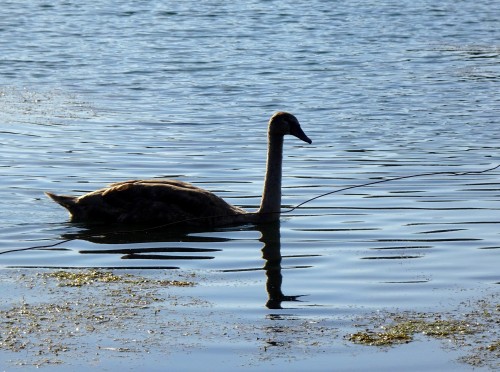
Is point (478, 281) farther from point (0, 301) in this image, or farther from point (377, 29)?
point (377, 29)

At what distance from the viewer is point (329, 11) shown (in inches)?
1211

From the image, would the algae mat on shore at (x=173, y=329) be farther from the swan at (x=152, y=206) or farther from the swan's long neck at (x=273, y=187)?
the swan's long neck at (x=273, y=187)

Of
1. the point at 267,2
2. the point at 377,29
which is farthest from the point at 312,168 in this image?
the point at 267,2

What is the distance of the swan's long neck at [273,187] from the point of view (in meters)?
11.3

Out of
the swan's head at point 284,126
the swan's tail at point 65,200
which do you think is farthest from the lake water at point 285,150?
the swan's head at point 284,126

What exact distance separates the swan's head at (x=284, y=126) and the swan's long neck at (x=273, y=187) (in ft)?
0.28

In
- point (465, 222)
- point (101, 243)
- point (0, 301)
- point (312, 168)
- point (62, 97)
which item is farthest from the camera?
point (62, 97)

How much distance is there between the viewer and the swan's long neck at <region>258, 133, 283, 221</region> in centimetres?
1129

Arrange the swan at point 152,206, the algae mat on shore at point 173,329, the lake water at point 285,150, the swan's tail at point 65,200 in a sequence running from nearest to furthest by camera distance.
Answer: the algae mat on shore at point 173,329, the lake water at point 285,150, the swan at point 152,206, the swan's tail at point 65,200

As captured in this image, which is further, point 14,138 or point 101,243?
point 14,138

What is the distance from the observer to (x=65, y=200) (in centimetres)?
1117

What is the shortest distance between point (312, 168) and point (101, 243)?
3.94m

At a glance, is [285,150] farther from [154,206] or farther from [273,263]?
[273,263]

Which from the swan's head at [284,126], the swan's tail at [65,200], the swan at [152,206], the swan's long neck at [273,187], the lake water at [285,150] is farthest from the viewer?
the swan's head at [284,126]
